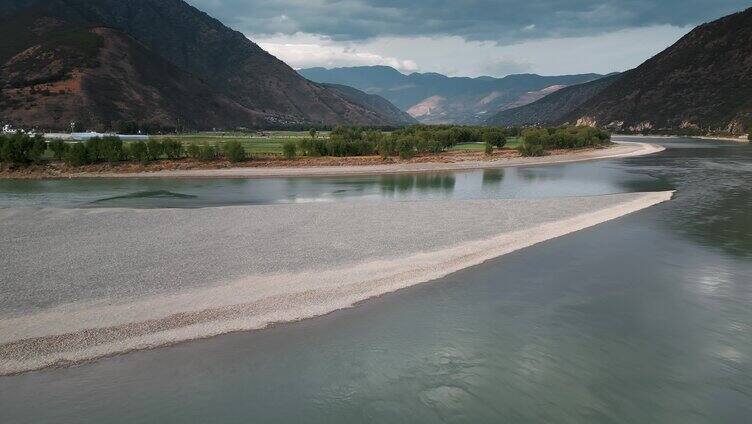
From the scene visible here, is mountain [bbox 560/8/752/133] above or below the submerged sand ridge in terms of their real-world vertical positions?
above

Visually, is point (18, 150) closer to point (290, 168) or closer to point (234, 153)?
point (234, 153)

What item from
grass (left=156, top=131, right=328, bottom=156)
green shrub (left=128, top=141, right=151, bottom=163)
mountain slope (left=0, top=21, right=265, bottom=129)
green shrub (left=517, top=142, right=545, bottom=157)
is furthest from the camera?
mountain slope (left=0, top=21, right=265, bottom=129)

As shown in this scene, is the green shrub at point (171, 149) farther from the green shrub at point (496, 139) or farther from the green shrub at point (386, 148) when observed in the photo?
the green shrub at point (496, 139)

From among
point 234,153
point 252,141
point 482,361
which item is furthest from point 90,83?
point 482,361

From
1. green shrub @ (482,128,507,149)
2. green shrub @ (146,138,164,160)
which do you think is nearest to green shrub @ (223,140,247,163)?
green shrub @ (146,138,164,160)

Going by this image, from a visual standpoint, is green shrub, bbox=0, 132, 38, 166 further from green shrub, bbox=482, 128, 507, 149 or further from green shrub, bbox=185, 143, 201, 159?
green shrub, bbox=482, 128, 507, 149

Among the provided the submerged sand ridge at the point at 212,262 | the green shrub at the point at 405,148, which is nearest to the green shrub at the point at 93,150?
the green shrub at the point at 405,148

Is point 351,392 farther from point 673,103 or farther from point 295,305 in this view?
point 673,103
